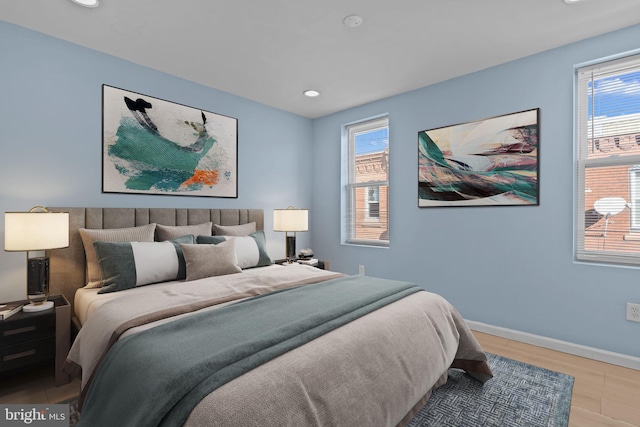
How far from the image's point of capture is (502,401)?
191cm

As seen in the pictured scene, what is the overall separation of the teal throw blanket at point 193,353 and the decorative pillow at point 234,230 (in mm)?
1538

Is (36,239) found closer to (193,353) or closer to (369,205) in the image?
(193,353)

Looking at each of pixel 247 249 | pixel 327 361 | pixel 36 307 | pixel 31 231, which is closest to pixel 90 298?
pixel 36 307

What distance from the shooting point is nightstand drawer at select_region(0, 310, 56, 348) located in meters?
1.88

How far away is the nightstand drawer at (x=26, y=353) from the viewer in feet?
6.18

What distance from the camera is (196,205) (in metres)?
3.27

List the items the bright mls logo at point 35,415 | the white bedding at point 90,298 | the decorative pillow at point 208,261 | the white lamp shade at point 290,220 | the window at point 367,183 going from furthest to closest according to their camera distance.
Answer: the window at point 367,183 < the white lamp shade at point 290,220 < the decorative pillow at point 208,261 < the white bedding at point 90,298 < the bright mls logo at point 35,415

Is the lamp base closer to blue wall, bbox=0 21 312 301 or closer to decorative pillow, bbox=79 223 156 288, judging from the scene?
decorative pillow, bbox=79 223 156 288

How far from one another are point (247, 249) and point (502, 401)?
222 cm

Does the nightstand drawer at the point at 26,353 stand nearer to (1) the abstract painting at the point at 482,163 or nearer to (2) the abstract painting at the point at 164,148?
(2) the abstract painting at the point at 164,148

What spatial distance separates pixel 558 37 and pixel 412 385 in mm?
2806

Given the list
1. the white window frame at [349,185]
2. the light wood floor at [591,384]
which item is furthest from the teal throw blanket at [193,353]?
the white window frame at [349,185]

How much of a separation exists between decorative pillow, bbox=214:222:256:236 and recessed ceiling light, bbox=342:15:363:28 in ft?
6.97

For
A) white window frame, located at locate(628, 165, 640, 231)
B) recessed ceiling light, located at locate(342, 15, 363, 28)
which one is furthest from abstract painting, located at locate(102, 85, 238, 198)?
white window frame, located at locate(628, 165, 640, 231)
